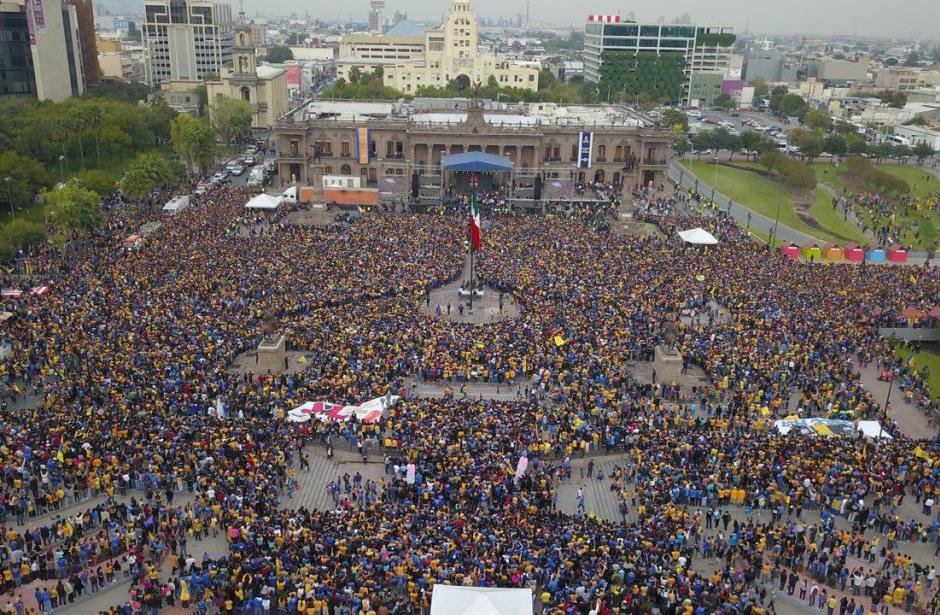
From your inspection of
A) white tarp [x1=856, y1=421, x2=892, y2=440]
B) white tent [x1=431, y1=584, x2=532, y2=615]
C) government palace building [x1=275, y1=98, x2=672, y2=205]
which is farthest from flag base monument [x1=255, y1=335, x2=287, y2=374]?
government palace building [x1=275, y1=98, x2=672, y2=205]

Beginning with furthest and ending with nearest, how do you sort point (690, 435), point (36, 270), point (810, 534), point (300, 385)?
point (36, 270), point (300, 385), point (690, 435), point (810, 534)

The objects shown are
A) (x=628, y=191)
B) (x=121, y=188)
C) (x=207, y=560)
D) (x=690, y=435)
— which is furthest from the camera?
(x=628, y=191)

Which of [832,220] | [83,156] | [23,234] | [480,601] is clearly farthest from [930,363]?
[83,156]

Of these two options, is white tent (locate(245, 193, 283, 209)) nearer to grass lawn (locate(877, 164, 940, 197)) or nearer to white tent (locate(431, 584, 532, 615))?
Result: white tent (locate(431, 584, 532, 615))

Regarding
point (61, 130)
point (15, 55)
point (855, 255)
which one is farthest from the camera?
point (15, 55)

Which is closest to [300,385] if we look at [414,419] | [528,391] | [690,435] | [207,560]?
[414,419]

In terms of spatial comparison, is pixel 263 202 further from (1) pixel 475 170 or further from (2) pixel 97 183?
(1) pixel 475 170

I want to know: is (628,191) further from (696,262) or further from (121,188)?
(121,188)
